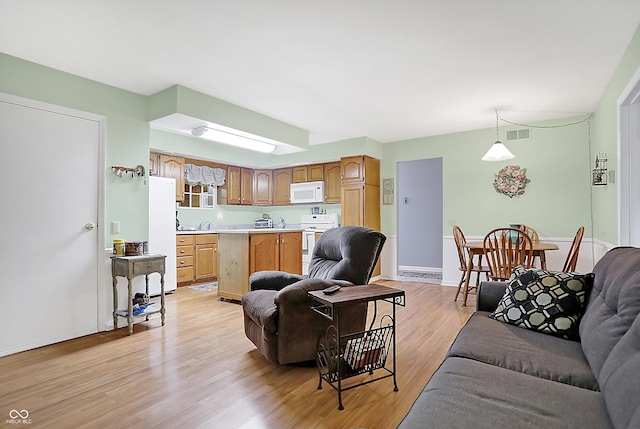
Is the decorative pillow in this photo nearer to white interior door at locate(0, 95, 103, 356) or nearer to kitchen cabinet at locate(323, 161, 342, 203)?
white interior door at locate(0, 95, 103, 356)

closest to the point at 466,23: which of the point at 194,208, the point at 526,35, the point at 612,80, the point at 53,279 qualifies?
the point at 526,35

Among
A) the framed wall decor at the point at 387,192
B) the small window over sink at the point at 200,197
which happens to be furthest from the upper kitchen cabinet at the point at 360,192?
the small window over sink at the point at 200,197

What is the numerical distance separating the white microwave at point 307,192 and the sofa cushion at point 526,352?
4833mm

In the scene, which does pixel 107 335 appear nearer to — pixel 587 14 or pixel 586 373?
pixel 586 373

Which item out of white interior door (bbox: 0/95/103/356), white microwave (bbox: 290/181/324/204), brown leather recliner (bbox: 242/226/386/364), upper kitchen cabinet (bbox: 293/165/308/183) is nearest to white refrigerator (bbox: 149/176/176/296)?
white interior door (bbox: 0/95/103/356)

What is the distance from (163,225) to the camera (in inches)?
190

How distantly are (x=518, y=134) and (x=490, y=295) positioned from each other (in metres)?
3.53

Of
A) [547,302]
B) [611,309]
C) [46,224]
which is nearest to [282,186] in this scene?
[46,224]

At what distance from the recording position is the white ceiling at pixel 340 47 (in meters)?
2.24

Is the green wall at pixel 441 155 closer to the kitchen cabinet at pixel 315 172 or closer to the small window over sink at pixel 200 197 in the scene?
the small window over sink at pixel 200 197

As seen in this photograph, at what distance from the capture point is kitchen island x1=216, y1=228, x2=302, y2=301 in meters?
4.39

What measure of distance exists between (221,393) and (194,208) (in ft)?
15.3

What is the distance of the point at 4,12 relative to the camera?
2.25 meters

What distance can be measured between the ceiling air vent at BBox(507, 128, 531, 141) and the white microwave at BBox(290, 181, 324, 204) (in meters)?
3.19
